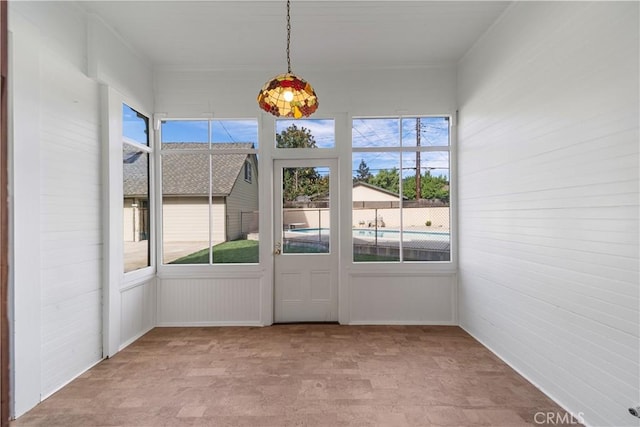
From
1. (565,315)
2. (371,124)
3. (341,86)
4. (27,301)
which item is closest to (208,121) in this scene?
(341,86)

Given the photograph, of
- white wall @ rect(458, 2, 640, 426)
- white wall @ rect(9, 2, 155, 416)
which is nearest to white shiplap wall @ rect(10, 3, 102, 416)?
white wall @ rect(9, 2, 155, 416)

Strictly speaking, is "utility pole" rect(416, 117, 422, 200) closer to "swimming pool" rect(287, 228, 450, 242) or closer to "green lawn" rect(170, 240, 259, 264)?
"swimming pool" rect(287, 228, 450, 242)

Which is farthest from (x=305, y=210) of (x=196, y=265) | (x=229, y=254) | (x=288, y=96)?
(x=288, y=96)

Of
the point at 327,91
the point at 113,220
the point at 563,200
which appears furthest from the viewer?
the point at 327,91

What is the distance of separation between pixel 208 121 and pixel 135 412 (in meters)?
3.21

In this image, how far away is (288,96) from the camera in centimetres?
216

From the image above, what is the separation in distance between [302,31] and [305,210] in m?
2.07

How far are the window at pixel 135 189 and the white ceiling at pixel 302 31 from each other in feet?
2.88

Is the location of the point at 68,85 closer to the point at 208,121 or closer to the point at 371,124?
the point at 208,121

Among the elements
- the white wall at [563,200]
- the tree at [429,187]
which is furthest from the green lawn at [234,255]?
the white wall at [563,200]

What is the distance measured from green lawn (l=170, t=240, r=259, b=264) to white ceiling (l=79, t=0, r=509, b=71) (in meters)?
2.28

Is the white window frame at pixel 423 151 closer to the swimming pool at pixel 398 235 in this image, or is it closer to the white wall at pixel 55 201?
the swimming pool at pixel 398 235

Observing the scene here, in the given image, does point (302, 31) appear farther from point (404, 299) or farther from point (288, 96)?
point (404, 299)

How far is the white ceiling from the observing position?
2.90 metres
